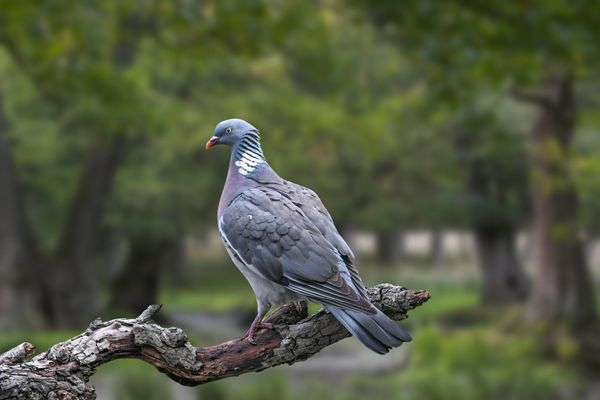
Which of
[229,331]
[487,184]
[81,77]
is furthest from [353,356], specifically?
[81,77]

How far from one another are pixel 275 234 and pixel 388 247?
136 feet

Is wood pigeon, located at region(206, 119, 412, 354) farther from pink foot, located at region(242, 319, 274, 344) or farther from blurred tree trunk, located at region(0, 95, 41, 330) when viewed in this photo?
blurred tree trunk, located at region(0, 95, 41, 330)

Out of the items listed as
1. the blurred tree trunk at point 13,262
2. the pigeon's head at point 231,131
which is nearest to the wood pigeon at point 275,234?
the pigeon's head at point 231,131

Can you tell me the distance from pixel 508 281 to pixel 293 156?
30.1 feet

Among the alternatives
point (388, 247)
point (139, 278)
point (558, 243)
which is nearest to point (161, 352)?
point (558, 243)

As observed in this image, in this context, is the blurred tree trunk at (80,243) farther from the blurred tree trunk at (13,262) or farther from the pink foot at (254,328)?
the pink foot at (254,328)

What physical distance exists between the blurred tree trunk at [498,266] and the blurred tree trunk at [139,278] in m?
→ 9.18

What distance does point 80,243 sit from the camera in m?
17.5

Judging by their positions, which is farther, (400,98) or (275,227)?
(400,98)

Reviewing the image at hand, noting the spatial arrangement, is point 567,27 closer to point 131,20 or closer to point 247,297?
point 131,20

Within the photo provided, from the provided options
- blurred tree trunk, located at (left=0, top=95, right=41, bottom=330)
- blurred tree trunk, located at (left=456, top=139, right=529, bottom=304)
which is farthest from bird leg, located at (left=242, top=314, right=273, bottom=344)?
blurred tree trunk, located at (left=456, top=139, right=529, bottom=304)

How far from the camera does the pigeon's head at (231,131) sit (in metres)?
2.97

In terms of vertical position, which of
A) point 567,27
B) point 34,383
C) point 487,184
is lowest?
point 34,383

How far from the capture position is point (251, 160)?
3.08m
